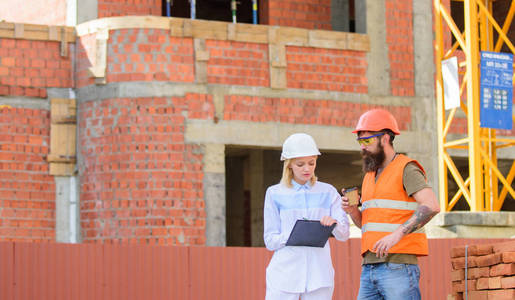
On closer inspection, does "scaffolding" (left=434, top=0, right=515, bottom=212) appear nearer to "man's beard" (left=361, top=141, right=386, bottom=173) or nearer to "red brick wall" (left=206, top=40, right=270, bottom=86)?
"red brick wall" (left=206, top=40, right=270, bottom=86)

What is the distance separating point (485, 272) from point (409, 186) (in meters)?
2.20

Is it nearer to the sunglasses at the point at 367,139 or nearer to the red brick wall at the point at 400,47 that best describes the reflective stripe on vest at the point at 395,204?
the sunglasses at the point at 367,139

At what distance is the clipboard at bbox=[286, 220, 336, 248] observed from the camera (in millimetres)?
6414

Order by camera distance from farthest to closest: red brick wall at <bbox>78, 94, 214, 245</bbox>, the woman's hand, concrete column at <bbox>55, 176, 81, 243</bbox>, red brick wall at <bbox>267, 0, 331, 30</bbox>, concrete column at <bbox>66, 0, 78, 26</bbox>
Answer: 1. red brick wall at <bbox>267, 0, 331, 30</bbox>
2. concrete column at <bbox>66, 0, 78, 26</bbox>
3. concrete column at <bbox>55, 176, 81, 243</bbox>
4. red brick wall at <bbox>78, 94, 214, 245</bbox>
5. the woman's hand

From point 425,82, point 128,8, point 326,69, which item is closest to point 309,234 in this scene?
point 326,69

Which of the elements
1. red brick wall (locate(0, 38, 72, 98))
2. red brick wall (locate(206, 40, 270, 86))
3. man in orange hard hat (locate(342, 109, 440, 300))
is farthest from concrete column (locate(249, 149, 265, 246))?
man in orange hard hat (locate(342, 109, 440, 300))

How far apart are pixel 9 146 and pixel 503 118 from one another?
9127mm

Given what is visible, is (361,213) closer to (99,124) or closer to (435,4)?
(99,124)

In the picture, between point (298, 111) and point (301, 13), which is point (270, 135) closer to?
point (298, 111)

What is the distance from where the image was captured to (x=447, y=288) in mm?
12641

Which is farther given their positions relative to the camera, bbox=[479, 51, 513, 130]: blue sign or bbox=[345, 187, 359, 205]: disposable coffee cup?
bbox=[479, 51, 513, 130]: blue sign

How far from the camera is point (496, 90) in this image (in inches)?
719

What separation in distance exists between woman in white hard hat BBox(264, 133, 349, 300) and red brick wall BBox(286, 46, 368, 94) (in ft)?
36.6

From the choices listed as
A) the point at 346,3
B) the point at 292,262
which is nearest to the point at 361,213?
the point at 292,262
